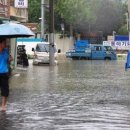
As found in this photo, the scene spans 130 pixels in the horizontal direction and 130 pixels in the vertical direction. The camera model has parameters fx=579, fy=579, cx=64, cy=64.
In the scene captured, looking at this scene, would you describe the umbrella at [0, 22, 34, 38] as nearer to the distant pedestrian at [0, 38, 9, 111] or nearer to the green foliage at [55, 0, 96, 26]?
the distant pedestrian at [0, 38, 9, 111]

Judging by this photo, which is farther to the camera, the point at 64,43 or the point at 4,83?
the point at 64,43

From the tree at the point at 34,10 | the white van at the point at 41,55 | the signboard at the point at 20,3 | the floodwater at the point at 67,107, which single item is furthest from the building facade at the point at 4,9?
the tree at the point at 34,10

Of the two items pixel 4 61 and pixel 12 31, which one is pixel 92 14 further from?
pixel 4 61

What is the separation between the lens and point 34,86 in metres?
20.0

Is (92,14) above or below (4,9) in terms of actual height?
above

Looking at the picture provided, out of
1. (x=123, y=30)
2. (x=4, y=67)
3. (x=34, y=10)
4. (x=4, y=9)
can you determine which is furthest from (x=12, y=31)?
(x=34, y=10)

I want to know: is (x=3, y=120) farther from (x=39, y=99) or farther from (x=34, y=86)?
(x=34, y=86)

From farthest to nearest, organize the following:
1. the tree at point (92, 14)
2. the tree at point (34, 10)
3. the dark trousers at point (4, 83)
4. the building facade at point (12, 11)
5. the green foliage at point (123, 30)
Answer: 1. the tree at point (34, 10)
2. the green foliage at point (123, 30)
3. the tree at point (92, 14)
4. the building facade at point (12, 11)
5. the dark trousers at point (4, 83)

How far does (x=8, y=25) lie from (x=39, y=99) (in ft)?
9.92

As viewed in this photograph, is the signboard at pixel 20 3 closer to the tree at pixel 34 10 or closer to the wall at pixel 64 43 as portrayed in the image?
the wall at pixel 64 43

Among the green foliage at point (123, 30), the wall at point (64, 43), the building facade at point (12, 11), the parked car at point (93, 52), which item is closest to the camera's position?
the building facade at point (12, 11)

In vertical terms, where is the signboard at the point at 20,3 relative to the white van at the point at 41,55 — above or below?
above

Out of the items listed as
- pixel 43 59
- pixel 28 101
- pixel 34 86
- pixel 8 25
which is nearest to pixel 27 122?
pixel 8 25

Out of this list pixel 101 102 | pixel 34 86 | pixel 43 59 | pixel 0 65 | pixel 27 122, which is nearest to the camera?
pixel 27 122
